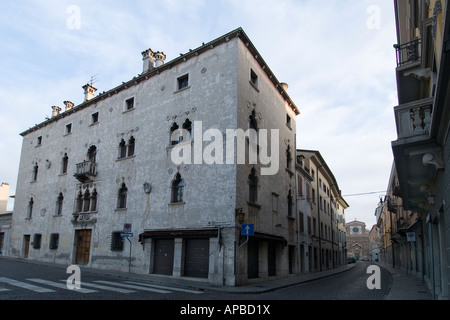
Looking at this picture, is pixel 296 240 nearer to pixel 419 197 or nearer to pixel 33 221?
pixel 419 197

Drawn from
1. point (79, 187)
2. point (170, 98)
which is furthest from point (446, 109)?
point (79, 187)

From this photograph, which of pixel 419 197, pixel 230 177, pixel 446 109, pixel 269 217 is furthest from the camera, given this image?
pixel 269 217

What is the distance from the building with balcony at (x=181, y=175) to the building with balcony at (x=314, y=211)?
280cm

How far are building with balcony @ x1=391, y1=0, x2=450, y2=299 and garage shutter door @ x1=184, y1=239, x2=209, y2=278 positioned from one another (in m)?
9.54

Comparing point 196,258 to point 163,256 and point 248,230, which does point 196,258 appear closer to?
point 163,256

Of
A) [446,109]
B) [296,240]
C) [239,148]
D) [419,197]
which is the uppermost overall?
[239,148]

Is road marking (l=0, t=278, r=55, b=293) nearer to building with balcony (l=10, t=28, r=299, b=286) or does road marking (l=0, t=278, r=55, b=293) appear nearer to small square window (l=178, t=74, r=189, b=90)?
building with balcony (l=10, t=28, r=299, b=286)

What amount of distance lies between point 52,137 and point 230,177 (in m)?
20.4

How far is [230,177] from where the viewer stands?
16.8 meters

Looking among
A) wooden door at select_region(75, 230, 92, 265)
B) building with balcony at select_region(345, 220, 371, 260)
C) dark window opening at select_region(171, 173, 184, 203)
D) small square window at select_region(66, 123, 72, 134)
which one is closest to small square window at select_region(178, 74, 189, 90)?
dark window opening at select_region(171, 173, 184, 203)

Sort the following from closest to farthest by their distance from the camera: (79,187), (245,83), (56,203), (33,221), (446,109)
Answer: (446,109) → (245,83) → (79,187) → (56,203) → (33,221)

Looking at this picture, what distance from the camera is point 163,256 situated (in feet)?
60.4

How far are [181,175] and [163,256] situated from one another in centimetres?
460

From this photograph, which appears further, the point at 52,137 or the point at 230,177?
the point at 52,137
